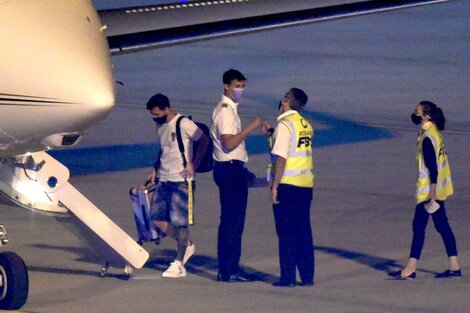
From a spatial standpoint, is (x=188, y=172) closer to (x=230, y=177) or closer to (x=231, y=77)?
(x=230, y=177)

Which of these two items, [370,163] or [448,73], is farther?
[448,73]

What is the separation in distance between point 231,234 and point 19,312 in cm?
275

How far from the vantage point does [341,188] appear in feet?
72.6

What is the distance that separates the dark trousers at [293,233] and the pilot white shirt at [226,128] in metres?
0.66

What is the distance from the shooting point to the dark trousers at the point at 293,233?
1628 centimetres

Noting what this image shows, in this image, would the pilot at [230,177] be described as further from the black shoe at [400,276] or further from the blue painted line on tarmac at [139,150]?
the blue painted line on tarmac at [139,150]

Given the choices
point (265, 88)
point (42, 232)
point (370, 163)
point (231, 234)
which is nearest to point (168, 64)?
point (265, 88)

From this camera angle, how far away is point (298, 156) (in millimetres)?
16484

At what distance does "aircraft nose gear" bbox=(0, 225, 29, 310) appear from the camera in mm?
14961

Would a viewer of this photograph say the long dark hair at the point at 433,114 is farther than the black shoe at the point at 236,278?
Yes

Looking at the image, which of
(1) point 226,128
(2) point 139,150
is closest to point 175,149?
(1) point 226,128

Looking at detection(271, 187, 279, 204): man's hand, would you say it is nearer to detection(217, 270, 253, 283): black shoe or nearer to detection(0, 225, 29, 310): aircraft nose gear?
detection(217, 270, 253, 283): black shoe

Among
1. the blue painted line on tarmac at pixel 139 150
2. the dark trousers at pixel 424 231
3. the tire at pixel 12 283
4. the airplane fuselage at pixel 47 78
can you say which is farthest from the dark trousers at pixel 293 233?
the blue painted line on tarmac at pixel 139 150

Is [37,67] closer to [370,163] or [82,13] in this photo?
[82,13]
